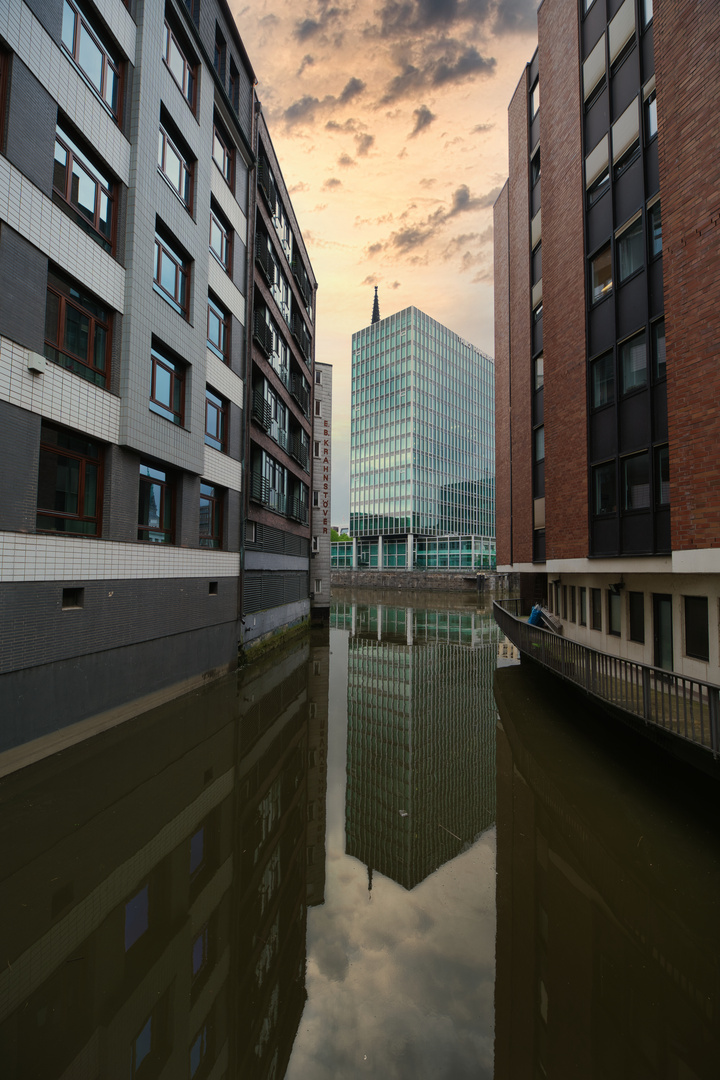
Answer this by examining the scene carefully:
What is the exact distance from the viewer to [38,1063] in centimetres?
350

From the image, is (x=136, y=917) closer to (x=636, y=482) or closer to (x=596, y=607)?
(x=636, y=482)

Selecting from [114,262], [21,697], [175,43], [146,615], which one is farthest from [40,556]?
[175,43]

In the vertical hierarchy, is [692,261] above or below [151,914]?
above

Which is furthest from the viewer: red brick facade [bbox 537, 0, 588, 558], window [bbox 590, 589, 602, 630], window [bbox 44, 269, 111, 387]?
window [bbox 590, 589, 602, 630]

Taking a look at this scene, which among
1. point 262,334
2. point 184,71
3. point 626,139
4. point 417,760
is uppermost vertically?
point 184,71

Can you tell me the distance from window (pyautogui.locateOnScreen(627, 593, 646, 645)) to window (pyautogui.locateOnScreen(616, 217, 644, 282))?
7.61 meters

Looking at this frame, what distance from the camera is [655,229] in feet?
36.7

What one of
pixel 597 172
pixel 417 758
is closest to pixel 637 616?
pixel 417 758

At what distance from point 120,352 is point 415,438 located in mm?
72001

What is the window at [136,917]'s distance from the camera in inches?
190

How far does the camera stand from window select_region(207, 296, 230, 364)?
1625 cm

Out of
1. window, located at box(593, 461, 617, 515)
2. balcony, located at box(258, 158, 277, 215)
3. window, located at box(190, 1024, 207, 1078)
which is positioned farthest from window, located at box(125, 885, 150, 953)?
balcony, located at box(258, 158, 277, 215)

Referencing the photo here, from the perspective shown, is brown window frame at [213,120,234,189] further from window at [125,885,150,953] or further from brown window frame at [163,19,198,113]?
window at [125,885,150,953]

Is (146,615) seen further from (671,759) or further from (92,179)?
(671,759)
